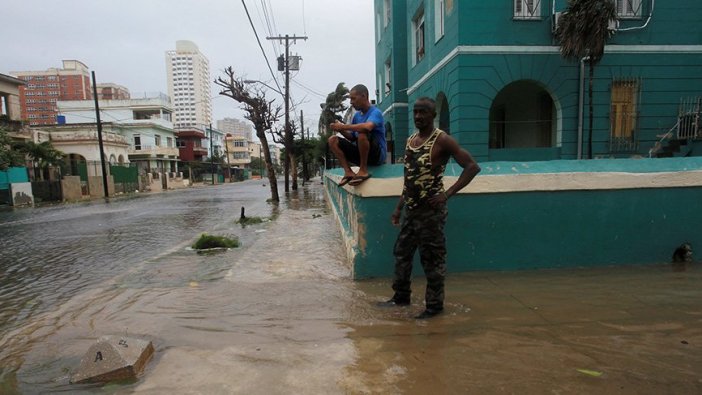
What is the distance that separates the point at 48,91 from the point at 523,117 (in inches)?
2705

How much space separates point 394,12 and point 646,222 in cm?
1756

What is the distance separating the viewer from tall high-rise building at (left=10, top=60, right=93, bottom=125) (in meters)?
60.1

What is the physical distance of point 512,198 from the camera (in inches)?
180

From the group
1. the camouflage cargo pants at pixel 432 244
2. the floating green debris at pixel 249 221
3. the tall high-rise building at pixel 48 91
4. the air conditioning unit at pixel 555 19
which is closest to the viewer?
the camouflage cargo pants at pixel 432 244

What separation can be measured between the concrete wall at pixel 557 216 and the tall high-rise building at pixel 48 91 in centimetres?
6997

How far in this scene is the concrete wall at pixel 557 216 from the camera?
4.50 metres

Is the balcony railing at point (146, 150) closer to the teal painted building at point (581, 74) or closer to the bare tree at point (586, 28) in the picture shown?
the teal painted building at point (581, 74)

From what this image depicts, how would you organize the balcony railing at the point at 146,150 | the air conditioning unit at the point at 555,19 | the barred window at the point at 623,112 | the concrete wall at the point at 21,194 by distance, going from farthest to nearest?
the balcony railing at the point at 146,150
the concrete wall at the point at 21,194
the barred window at the point at 623,112
the air conditioning unit at the point at 555,19

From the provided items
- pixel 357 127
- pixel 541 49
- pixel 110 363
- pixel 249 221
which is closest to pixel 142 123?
pixel 249 221

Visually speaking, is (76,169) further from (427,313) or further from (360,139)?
(427,313)

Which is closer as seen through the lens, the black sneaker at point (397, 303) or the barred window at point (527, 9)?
the black sneaker at point (397, 303)

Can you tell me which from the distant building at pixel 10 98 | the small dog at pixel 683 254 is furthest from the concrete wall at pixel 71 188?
the small dog at pixel 683 254

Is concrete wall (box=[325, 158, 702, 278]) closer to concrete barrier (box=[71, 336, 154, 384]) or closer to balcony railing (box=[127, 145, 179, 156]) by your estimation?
concrete barrier (box=[71, 336, 154, 384])

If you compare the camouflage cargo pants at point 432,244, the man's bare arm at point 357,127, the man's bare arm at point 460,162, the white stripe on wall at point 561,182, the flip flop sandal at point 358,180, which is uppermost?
the man's bare arm at point 357,127
